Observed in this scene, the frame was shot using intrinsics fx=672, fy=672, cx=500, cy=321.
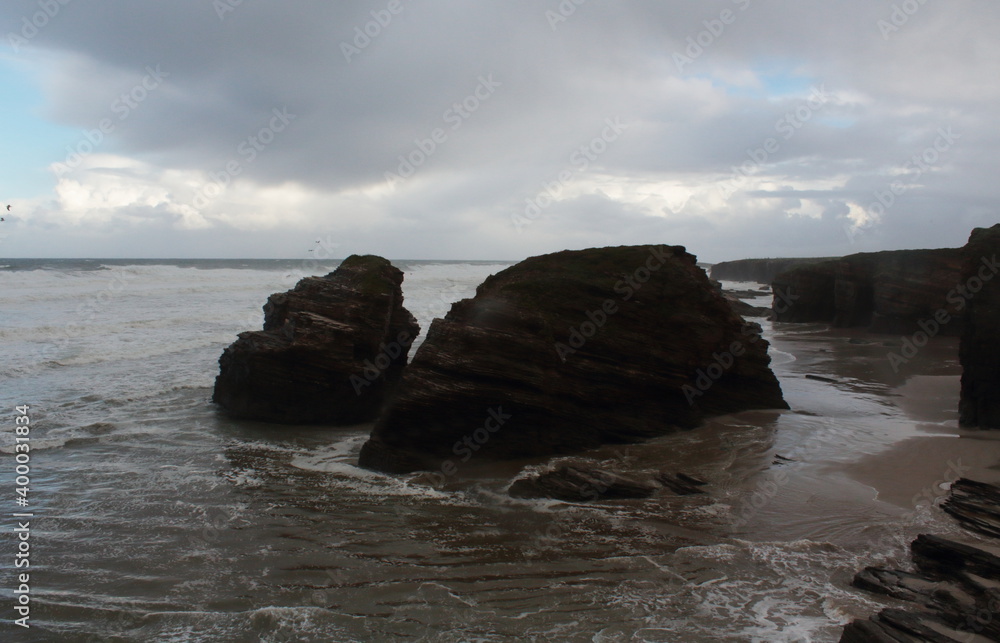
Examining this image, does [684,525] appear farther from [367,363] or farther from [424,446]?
[367,363]

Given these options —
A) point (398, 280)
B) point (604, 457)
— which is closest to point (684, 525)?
point (604, 457)

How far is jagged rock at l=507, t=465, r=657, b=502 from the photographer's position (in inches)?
414

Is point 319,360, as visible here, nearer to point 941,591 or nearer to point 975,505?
point 941,591

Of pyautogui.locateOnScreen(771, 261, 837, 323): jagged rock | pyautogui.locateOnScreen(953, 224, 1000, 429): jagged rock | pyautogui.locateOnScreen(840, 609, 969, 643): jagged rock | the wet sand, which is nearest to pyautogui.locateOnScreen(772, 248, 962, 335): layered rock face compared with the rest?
pyautogui.locateOnScreen(771, 261, 837, 323): jagged rock

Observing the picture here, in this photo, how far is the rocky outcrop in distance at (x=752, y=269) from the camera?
356 ft

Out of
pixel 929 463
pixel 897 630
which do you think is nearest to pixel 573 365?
pixel 929 463

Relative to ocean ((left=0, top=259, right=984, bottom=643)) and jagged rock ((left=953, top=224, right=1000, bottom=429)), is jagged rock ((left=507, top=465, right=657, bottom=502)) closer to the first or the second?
ocean ((left=0, top=259, right=984, bottom=643))

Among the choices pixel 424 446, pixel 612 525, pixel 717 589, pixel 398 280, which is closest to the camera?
pixel 717 589

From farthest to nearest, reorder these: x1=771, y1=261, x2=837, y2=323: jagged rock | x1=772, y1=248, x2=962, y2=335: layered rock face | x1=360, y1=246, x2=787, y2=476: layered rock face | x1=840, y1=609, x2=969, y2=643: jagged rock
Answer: x1=771, y1=261, x2=837, y2=323: jagged rock, x1=772, y1=248, x2=962, y2=335: layered rock face, x1=360, y1=246, x2=787, y2=476: layered rock face, x1=840, y1=609, x2=969, y2=643: jagged rock

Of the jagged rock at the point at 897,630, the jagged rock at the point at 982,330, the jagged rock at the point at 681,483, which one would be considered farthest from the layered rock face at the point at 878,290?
the jagged rock at the point at 897,630

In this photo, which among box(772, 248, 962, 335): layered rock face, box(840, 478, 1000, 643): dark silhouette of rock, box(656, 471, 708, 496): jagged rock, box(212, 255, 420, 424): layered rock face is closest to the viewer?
box(840, 478, 1000, 643): dark silhouette of rock

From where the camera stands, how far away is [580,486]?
10.6 metres

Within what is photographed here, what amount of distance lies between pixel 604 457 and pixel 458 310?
4063 mm

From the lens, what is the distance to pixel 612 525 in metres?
9.45
